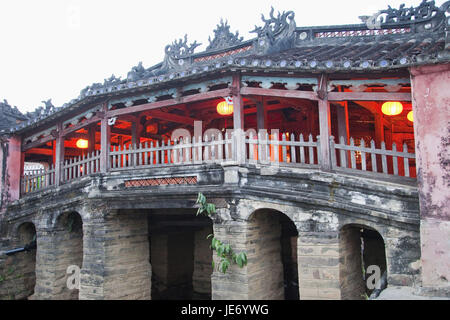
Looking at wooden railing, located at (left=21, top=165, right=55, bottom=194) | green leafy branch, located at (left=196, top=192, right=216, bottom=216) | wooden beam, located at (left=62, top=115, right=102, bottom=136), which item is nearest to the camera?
green leafy branch, located at (left=196, top=192, right=216, bottom=216)

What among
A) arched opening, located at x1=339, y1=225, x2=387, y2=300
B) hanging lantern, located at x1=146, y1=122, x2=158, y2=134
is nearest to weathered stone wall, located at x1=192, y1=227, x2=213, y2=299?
hanging lantern, located at x1=146, y1=122, x2=158, y2=134

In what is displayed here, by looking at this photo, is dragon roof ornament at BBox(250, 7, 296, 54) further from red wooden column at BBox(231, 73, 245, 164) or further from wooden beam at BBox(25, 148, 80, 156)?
wooden beam at BBox(25, 148, 80, 156)

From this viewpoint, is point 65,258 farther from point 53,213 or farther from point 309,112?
point 309,112

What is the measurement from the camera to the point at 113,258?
9406mm

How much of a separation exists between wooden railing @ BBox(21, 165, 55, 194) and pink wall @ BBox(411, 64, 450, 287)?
33.0 ft

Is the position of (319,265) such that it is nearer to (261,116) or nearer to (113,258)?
(261,116)

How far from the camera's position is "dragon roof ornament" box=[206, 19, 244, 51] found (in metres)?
11.3

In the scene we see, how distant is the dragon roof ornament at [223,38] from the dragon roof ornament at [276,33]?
1124 millimetres

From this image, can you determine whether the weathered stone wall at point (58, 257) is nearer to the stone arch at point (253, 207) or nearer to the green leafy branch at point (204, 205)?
the green leafy branch at point (204, 205)

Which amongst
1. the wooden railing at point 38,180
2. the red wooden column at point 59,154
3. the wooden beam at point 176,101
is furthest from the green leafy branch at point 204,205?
the wooden railing at point 38,180

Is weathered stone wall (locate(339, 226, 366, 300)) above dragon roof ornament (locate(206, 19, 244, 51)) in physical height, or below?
below

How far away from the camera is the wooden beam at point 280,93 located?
7.52 metres

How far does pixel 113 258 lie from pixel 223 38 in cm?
705

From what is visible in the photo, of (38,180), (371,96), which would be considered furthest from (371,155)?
(38,180)
